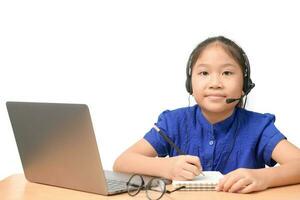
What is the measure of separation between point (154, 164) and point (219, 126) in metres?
0.35

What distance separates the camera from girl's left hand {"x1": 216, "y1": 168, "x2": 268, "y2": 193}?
3.74 feet

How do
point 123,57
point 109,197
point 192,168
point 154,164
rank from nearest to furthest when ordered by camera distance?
point 109,197 < point 192,168 < point 154,164 < point 123,57

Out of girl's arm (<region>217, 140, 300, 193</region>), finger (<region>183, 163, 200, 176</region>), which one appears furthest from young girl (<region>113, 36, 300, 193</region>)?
finger (<region>183, 163, 200, 176</region>)

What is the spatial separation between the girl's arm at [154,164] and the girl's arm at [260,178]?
0.30 feet

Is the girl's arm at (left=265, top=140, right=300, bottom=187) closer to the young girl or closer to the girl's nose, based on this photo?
the young girl

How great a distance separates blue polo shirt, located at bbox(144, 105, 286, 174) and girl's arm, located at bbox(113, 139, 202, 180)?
55mm

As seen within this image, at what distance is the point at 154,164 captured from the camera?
133 cm

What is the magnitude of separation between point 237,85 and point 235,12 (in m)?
0.69

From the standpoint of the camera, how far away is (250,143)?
1546 mm

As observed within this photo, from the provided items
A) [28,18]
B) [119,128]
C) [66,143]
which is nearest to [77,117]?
[66,143]

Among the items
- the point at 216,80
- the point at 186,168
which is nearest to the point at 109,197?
the point at 186,168

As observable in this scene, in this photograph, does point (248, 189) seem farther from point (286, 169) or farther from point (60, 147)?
point (60, 147)

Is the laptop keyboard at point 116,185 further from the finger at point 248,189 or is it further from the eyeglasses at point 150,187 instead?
the finger at point 248,189

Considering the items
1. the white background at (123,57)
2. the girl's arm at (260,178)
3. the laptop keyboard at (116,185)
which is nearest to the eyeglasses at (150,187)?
the laptop keyboard at (116,185)
